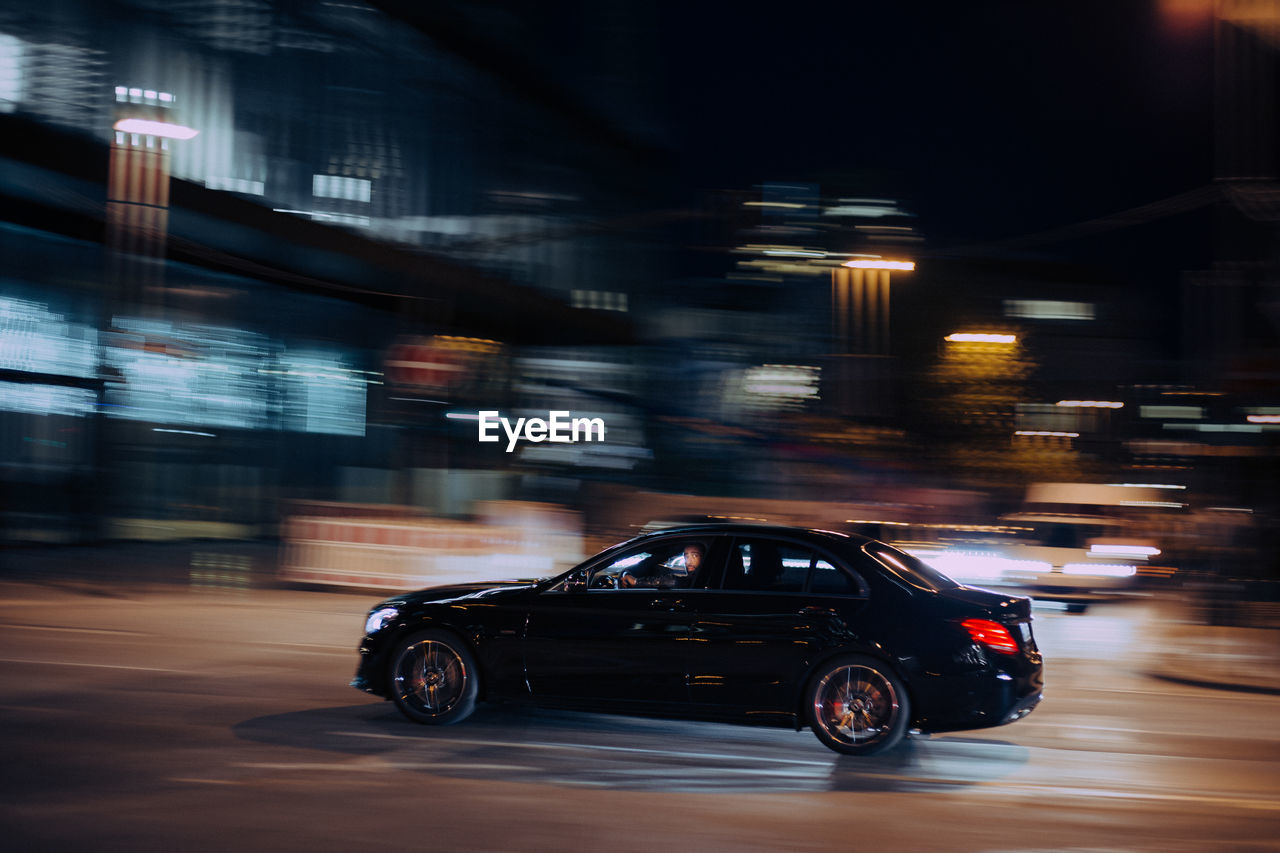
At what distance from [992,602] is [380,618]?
3.95m

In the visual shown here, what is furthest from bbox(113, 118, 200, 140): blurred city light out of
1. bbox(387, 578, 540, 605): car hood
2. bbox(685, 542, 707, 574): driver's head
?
bbox(685, 542, 707, 574): driver's head

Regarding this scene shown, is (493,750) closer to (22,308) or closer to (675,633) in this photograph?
(675,633)

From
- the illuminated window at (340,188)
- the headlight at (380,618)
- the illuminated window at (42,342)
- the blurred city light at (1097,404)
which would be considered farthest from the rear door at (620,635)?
the blurred city light at (1097,404)

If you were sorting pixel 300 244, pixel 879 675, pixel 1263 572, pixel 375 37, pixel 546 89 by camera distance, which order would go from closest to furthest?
pixel 879 675, pixel 1263 572, pixel 300 244, pixel 375 37, pixel 546 89

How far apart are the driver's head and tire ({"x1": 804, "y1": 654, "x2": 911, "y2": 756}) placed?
102cm

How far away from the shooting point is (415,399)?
21.4m

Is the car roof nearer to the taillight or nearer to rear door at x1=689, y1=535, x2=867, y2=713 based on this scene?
rear door at x1=689, y1=535, x2=867, y2=713

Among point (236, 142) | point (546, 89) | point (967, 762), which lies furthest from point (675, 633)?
point (546, 89)

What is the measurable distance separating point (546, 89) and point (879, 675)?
3631cm

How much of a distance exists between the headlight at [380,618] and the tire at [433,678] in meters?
0.19

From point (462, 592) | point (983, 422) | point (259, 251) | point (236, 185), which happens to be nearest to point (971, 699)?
point (462, 592)

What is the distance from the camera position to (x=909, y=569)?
7.93 m

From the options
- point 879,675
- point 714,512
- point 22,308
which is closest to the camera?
point 879,675

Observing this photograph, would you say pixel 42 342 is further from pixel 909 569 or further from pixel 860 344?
pixel 909 569
